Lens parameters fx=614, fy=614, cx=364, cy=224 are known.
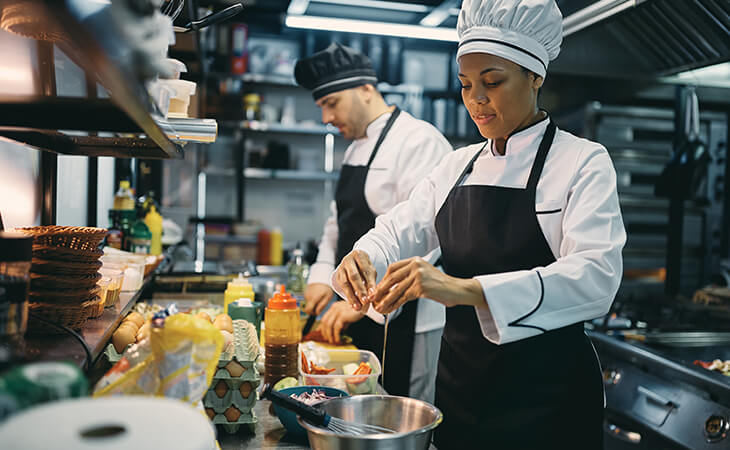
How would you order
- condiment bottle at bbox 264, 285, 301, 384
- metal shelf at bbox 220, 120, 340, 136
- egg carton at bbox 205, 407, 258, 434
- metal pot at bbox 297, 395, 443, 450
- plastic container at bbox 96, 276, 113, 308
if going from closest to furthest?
metal pot at bbox 297, 395, 443, 450 < egg carton at bbox 205, 407, 258, 434 < plastic container at bbox 96, 276, 113, 308 < condiment bottle at bbox 264, 285, 301, 384 < metal shelf at bbox 220, 120, 340, 136

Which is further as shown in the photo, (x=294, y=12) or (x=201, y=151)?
(x=201, y=151)

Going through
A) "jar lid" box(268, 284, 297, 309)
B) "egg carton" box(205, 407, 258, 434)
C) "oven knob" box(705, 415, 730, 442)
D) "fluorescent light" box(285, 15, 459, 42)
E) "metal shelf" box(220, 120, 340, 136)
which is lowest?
"oven knob" box(705, 415, 730, 442)

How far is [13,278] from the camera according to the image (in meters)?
0.87

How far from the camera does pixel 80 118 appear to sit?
1.10 metres

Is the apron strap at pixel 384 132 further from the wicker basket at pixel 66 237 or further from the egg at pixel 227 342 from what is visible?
the wicker basket at pixel 66 237

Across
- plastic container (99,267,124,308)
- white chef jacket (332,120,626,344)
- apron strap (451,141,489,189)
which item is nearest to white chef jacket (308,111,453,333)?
apron strap (451,141,489,189)

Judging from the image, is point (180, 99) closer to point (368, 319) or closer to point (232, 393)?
point (232, 393)

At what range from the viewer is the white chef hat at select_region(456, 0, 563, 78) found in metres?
1.57

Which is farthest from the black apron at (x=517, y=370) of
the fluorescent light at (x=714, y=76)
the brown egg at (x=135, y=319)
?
the fluorescent light at (x=714, y=76)

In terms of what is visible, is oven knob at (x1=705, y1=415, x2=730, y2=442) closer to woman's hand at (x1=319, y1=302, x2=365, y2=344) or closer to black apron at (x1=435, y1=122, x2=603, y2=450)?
black apron at (x1=435, y1=122, x2=603, y2=450)

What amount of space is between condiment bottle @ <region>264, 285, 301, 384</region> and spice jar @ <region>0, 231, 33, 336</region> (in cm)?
79

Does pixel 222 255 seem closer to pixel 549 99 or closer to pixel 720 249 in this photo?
pixel 549 99

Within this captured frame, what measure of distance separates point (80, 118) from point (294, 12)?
274 cm

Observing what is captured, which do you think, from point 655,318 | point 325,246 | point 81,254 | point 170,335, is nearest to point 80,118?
point 81,254
